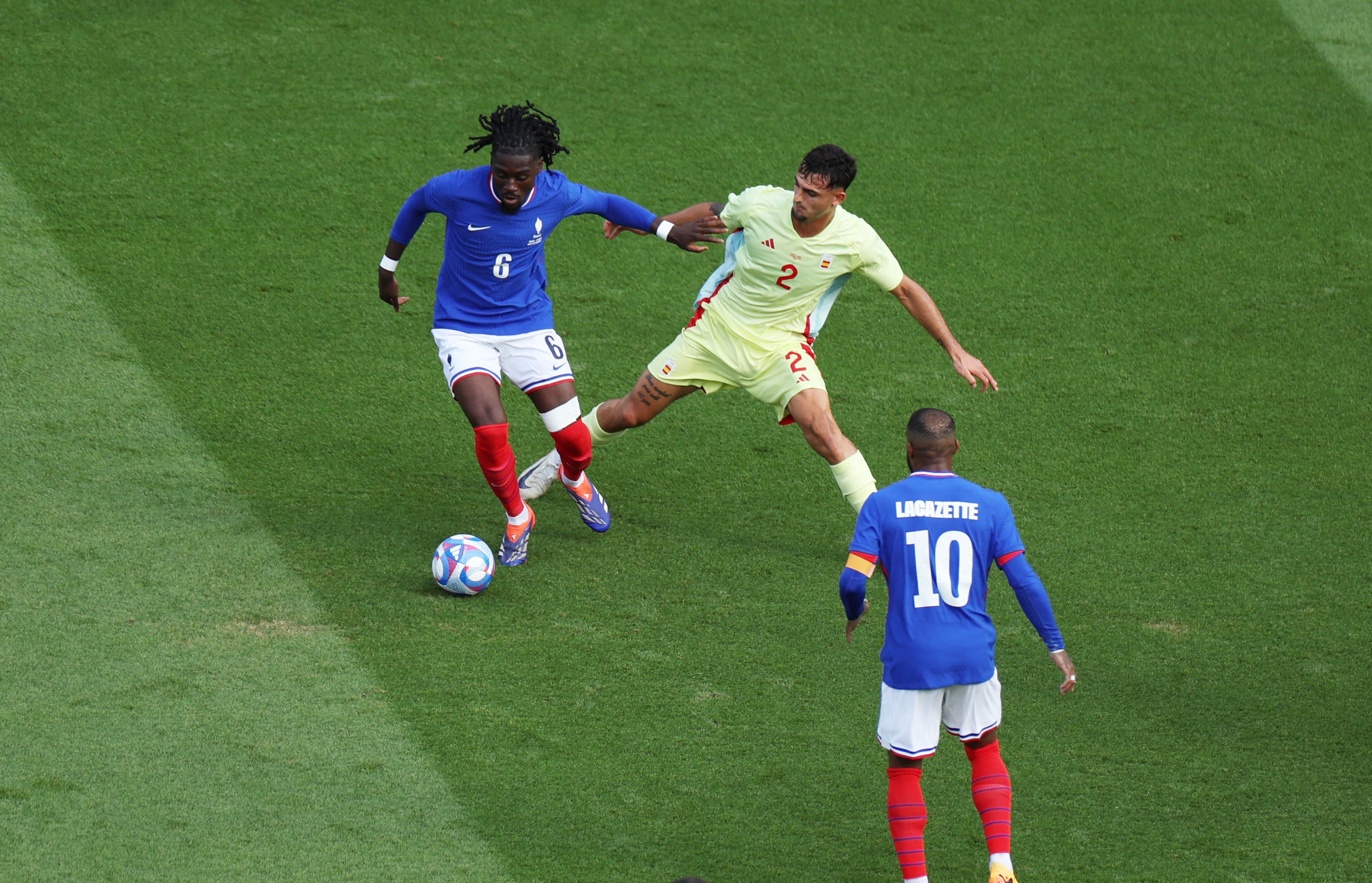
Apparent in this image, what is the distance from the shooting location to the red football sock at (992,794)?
5.86 metres

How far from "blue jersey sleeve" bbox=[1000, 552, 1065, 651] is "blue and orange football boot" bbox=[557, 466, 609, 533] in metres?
3.36

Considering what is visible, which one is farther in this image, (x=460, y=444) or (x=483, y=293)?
(x=460, y=444)

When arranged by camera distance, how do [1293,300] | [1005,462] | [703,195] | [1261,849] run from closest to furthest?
[1261,849] → [1005,462] → [1293,300] → [703,195]

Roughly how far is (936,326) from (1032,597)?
8.22 ft

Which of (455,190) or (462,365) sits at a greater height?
(455,190)

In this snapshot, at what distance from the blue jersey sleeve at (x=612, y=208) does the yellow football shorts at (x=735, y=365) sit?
25.6 inches

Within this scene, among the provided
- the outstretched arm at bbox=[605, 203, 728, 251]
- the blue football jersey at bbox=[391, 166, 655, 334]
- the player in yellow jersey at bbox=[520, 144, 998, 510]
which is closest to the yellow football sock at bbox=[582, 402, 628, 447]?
the player in yellow jersey at bbox=[520, 144, 998, 510]

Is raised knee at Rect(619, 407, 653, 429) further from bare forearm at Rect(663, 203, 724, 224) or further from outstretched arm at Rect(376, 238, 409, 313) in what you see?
outstretched arm at Rect(376, 238, 409, 313)

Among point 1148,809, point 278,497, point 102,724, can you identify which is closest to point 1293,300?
point 1148,809

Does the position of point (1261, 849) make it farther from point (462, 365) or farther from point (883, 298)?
point (883, 298)

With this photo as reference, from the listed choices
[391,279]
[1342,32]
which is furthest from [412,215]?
[1342,32]

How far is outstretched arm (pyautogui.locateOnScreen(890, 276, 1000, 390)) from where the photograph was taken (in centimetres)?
768

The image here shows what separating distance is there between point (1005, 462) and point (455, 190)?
12.5ft

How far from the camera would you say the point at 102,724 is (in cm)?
684
